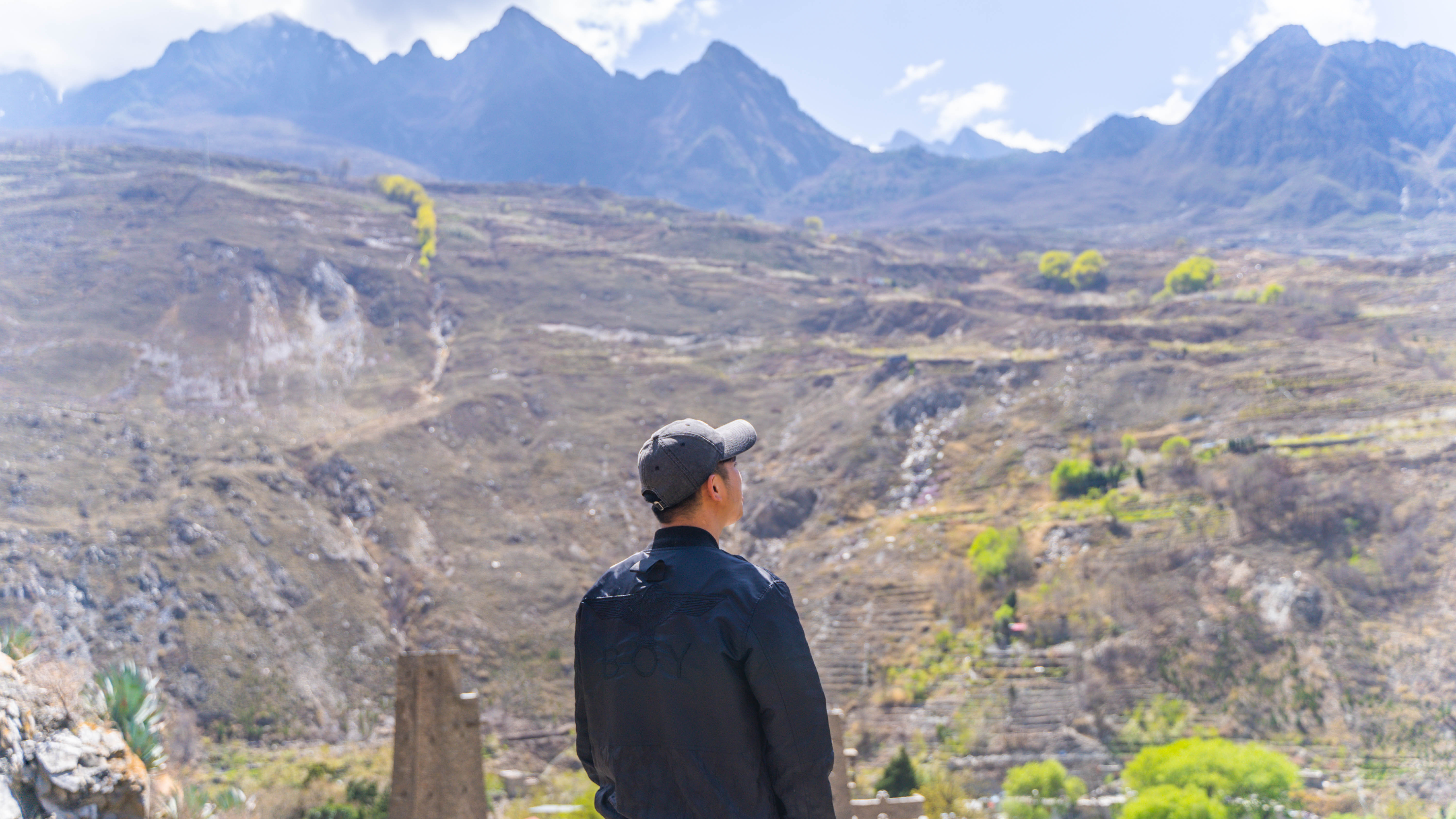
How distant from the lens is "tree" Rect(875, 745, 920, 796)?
57.9ft

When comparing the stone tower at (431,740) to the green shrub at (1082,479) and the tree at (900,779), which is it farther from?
the green shrub at (1082,479)

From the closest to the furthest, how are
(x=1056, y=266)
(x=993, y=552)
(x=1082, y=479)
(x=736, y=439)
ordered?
(x=736, y=439) → (x=993, y=552) → (x=1082, y=479) → (x=1056, y=266)

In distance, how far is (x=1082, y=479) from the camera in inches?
1218

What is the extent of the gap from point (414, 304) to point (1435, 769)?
156 feet

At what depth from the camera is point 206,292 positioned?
142 ft

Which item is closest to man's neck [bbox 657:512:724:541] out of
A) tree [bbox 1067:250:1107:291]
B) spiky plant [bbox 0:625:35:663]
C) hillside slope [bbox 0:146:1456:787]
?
spiky plant [bbox 0:625:35:663]

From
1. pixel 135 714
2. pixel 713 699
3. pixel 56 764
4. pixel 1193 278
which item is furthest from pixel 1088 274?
pixel 713 699

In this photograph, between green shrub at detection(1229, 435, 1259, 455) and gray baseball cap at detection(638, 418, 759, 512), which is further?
green shrub at detection(1229, 435, 1259, 455)

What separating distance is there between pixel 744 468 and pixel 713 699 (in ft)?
124

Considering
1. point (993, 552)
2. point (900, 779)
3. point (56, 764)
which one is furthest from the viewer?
point (993, 552)

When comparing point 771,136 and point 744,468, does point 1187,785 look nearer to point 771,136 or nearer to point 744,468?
point 744,468

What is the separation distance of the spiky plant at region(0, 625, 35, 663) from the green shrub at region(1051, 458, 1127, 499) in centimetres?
2848

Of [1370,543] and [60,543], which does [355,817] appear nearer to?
[60,543]

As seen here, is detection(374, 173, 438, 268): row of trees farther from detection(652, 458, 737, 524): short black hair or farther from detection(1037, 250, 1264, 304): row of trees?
detection(652, 458, 737, 524): short black hair
